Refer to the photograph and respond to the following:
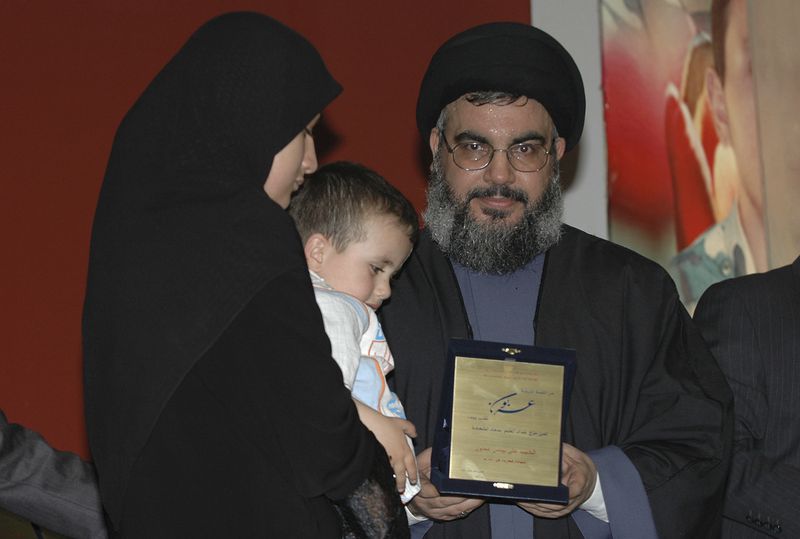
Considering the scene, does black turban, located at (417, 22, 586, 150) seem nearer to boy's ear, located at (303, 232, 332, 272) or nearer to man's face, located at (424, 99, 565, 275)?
man's face, located at (424, 99, 565, 275)

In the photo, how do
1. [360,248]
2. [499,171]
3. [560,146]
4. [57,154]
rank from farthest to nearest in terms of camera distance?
[57,154] < [560,146] < [499,171] < [360,248]

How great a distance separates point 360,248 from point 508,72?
883mm

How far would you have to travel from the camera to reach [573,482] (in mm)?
2936

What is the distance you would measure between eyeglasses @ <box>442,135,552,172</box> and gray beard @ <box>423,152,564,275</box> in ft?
0.23

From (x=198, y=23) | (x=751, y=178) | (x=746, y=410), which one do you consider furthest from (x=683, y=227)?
(x=198, y=23)

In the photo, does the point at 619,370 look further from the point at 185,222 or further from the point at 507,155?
the point at 185,222

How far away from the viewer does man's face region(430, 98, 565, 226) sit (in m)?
3.37

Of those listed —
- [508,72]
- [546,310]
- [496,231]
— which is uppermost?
[508,72]

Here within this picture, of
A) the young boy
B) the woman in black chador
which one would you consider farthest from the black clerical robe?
the woman in black chador

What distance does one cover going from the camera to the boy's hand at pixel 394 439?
2525 millimetres

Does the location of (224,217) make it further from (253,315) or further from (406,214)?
(406,214)

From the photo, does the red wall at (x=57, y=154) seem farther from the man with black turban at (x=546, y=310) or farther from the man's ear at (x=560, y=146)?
the man's ear at (x=560, y=146)

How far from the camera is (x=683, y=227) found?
202 inches

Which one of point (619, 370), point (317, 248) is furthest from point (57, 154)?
point (619, 370)
